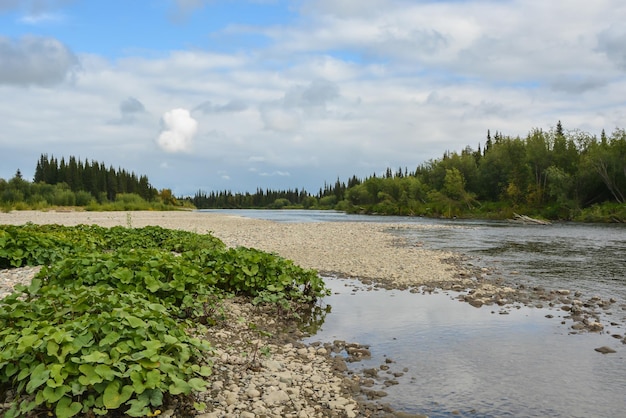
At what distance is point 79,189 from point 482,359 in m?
106

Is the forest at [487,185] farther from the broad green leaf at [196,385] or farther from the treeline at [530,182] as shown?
the broad green leaf at [196,385]

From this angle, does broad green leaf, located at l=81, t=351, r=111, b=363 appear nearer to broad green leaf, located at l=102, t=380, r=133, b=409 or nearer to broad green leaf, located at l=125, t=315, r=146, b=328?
broad green leaf, located at l=102, t=380, r=133, b=409

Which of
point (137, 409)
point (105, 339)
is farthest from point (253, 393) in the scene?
point (105, 339)

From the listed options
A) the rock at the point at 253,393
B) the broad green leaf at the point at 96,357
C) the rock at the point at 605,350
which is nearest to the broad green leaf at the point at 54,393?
the broad green leaf at the point at 96,357

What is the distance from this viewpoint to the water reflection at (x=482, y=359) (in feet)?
21.2

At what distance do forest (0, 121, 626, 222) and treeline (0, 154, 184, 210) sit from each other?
0.18 m

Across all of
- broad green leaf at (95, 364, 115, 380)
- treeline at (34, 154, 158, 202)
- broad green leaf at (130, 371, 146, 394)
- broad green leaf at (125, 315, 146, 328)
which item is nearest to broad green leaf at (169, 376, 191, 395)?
broad green leaf at (130, 371, 146, 394)

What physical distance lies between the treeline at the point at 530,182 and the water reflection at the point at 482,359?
2069 inches

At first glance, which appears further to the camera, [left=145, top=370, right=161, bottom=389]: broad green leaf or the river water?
the river water

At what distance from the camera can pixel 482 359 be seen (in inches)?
321

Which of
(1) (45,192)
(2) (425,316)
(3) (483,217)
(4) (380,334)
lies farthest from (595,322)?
(1) (45,192)

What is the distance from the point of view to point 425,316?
1103 cm

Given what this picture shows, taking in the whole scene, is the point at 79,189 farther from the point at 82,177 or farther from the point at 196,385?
the point at 196,385

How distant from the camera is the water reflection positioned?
Result: 648 centimetres
